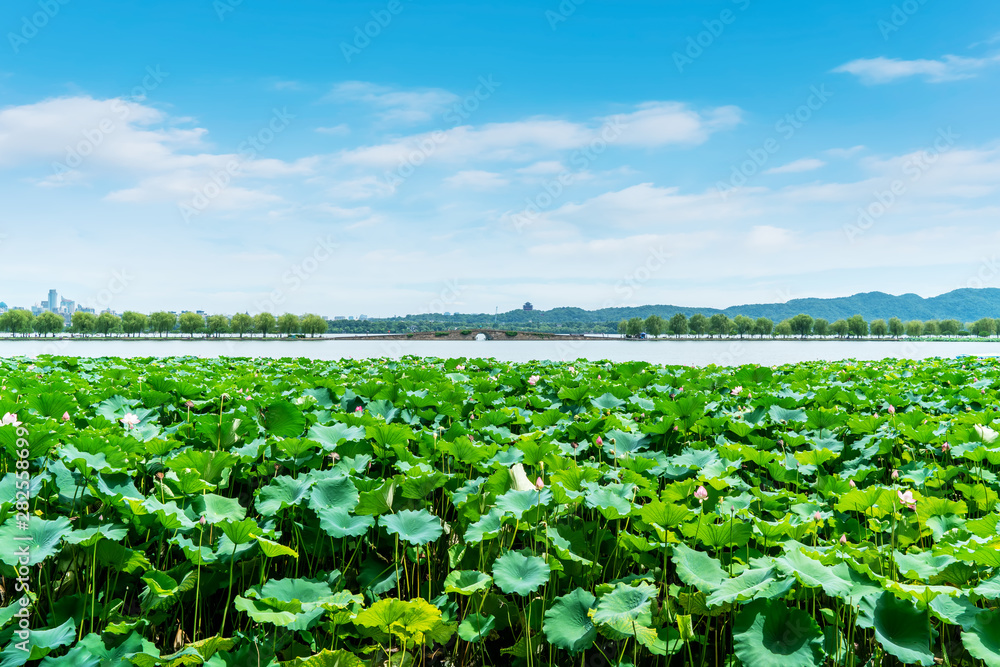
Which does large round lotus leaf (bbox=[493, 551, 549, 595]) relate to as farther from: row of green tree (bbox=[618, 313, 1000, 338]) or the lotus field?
row of green tree (bbox=[618, 313, 1000, 338])

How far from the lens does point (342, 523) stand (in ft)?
8.66

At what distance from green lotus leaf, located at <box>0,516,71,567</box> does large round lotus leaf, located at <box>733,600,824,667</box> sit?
271 centimetres

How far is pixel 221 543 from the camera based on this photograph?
257cm

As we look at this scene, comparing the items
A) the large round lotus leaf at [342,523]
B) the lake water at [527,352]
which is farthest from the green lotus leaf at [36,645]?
the lake water at [527,352]

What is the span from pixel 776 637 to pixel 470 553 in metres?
1.47

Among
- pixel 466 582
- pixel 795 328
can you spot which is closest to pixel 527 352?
pixel 466 582

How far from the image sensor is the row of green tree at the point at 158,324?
89.8 metres

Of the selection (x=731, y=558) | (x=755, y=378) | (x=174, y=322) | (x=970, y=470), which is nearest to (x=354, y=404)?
(x=731, y=558)

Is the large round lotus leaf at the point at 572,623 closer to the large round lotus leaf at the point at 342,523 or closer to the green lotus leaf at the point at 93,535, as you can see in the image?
the large round lotus leaf at the point at 342,523

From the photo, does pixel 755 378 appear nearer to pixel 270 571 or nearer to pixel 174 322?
pixel 270 571

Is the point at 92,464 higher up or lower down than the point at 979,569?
higher up

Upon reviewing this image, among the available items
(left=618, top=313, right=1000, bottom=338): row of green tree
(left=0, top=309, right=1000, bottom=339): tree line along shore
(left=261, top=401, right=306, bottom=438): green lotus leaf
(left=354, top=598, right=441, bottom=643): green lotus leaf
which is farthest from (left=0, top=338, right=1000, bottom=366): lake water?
(left=618, top=313, right=1000, bottom=338): row of green tree

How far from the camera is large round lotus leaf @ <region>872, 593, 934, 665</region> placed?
1.83 m

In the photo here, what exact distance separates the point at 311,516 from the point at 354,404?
3021 mm
